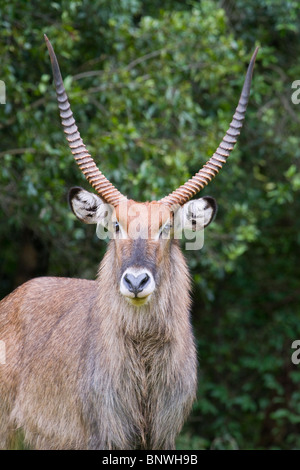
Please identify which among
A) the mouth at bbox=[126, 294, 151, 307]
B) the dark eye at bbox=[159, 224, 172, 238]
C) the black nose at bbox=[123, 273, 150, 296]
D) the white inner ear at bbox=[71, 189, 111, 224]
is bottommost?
the mouth at bbox=[126, 294, 151, 307]

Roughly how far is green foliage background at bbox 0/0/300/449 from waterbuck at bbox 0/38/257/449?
1.95 m

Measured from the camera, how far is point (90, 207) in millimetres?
5574

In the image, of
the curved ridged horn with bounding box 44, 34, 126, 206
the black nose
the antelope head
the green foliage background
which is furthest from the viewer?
the green foliage background

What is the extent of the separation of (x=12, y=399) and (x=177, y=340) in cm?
139

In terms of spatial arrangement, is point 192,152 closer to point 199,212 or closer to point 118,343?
point 199,212

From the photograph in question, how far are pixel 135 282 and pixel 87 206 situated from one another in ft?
3.20

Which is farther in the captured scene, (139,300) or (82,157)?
(82,157)

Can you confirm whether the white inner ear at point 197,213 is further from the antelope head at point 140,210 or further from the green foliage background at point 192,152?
the green foliage background at point 192,152

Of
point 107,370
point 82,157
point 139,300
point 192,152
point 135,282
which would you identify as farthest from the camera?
point 192,152

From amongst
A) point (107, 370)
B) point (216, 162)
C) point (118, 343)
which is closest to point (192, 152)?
point (216, 162)

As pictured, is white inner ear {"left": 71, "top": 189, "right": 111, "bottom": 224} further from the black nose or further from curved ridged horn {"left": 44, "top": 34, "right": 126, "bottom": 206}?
the black nose

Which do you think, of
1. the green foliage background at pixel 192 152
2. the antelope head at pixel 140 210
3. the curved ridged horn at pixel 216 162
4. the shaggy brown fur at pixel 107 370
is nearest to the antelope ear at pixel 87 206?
the antelope head at pixel 140 210

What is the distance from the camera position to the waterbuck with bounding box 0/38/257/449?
17.1 ft

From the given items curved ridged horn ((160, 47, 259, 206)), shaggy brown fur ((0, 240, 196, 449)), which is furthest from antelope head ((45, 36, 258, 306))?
shaggy brown fur ((0, 240, 196, 449))
